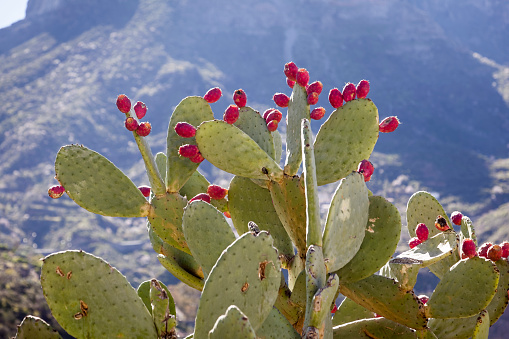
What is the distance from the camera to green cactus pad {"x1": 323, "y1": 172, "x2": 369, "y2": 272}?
1268 millimetres

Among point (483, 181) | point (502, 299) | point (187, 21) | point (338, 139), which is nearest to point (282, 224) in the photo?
point (338, 139)

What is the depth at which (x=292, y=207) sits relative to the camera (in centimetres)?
156

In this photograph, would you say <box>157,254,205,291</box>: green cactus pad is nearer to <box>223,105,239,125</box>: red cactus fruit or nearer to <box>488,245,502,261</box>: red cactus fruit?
<box>223,105,239,125</box>: red cactus fruit

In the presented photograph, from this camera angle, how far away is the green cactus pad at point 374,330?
1503 mm

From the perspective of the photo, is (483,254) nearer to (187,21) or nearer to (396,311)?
(396,311)

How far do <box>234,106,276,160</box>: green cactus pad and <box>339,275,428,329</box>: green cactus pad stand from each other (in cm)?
58

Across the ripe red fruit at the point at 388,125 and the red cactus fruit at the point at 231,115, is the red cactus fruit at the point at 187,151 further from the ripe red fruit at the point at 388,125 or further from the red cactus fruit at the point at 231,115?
the ripe red fruit at the point at 388,125

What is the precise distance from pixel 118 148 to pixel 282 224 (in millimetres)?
85927

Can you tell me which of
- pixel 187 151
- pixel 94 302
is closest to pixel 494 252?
pixel 187 151

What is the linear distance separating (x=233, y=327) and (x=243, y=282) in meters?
0.20

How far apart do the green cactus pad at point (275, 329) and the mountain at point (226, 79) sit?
5700 cm

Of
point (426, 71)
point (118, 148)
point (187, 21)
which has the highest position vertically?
point (426, 71)

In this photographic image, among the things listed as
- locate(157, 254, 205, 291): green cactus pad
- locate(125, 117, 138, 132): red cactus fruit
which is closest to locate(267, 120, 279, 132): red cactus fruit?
locate(125, 117, 138, 132): red cactus fruit

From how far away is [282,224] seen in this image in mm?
1658
